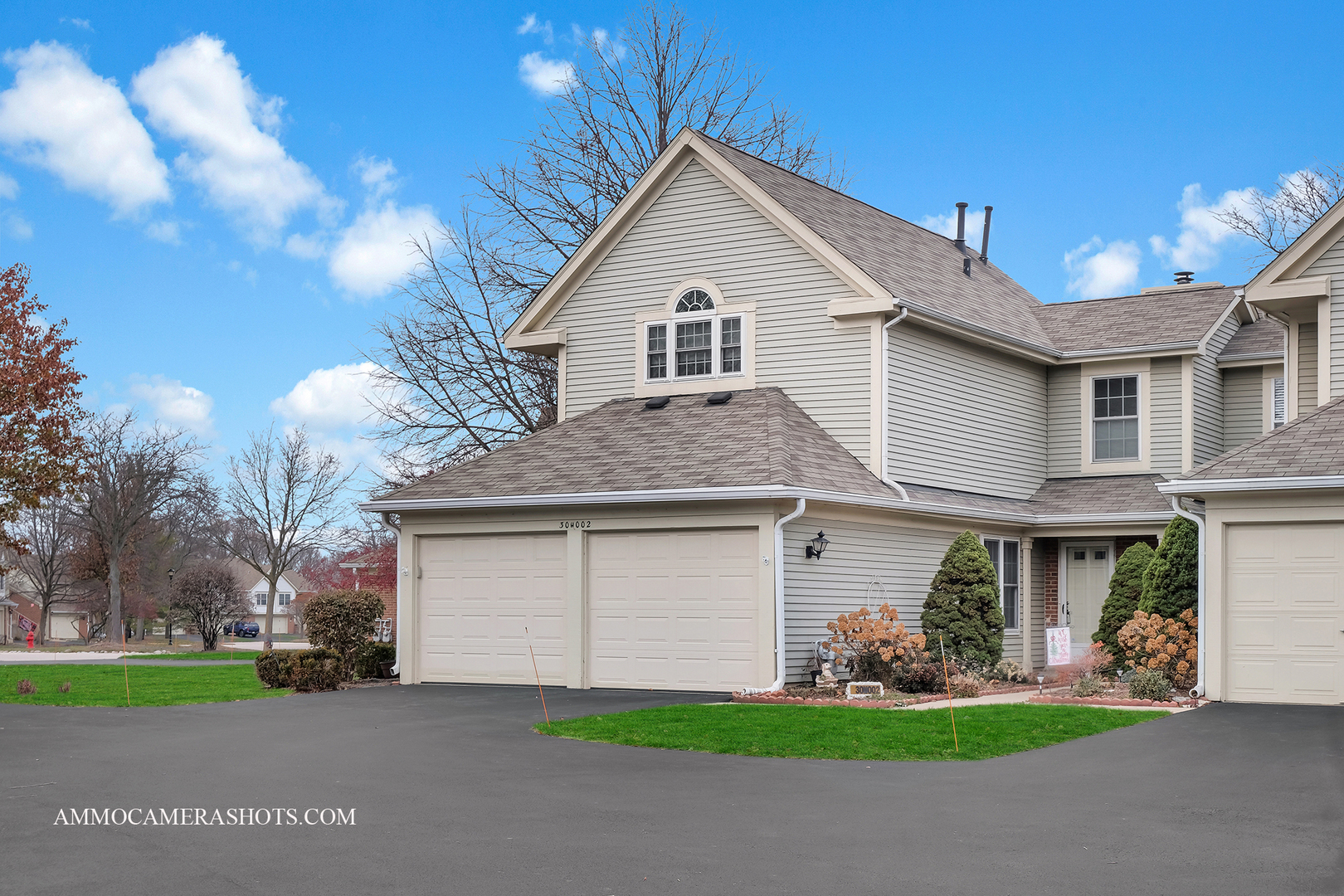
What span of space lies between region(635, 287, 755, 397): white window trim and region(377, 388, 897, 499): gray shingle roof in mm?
256

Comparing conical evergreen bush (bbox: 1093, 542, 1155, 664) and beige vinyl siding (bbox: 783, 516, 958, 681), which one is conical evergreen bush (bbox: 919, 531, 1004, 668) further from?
conical evergreen bush (bbox: 1093, 542, 1155, 664)

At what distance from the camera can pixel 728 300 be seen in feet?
73.3

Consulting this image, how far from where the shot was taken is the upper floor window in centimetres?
2511

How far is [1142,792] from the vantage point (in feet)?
33.4

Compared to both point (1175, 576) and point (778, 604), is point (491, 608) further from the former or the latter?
point (1175, 576)

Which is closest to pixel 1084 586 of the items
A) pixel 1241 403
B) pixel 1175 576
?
pixel 1241 403

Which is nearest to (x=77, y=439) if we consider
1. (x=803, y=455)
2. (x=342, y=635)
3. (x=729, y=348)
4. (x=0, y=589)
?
(x=342, y=635)

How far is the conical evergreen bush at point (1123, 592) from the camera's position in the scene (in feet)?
68.1

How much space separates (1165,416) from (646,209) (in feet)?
34.0

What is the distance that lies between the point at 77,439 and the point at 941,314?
63.6ft

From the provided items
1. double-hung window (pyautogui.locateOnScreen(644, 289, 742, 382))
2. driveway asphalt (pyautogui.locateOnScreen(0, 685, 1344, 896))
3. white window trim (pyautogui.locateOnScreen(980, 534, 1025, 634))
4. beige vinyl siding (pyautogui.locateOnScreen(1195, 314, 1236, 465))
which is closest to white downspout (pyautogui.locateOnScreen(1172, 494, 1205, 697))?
driveway asphalt (pyautogui.locateOnScreen(0, 685, 1344, 896))

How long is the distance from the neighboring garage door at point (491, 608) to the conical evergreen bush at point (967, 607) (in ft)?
19.0

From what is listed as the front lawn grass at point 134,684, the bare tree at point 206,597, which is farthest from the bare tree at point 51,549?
the front lawn grass at point 134,684

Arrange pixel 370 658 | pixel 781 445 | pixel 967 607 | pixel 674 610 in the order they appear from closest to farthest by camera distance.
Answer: pixel 674 610, pixel 781 445, pixel 967 607, pixel 370 658
